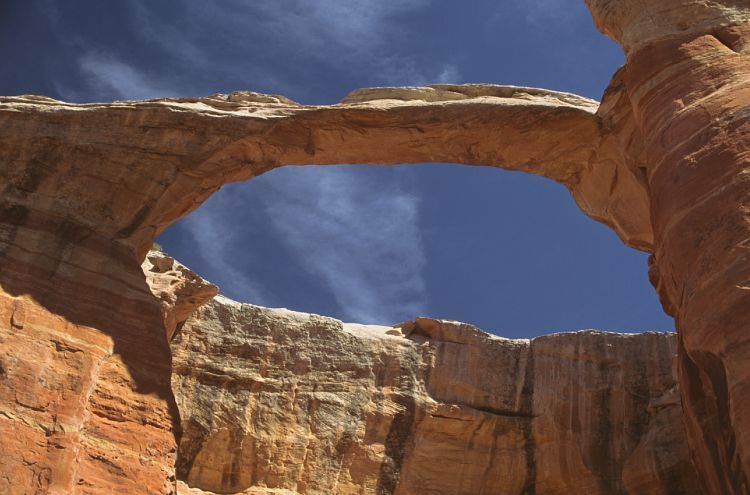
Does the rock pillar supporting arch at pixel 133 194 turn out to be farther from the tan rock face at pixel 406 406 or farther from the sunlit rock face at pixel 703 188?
the tan rock face at pixel 406 406

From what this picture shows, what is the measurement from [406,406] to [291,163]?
23.1ft

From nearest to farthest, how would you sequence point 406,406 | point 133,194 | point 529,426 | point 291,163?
point 133,194, point 291,163, point 529,426, point 406,406

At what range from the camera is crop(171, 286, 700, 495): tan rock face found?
69.3 ft

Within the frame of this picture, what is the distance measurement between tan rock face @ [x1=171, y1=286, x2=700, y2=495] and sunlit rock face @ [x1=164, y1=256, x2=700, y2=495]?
0.09 ft

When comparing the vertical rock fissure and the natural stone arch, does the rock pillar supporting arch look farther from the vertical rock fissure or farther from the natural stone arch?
the vertical rock fissure

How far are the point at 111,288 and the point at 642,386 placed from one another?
40.8 ft

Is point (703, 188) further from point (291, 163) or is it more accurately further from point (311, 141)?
point (291, 163)

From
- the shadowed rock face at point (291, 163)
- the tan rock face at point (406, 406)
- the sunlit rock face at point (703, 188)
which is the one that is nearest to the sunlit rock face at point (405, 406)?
the tan rock face at point (406, 406)

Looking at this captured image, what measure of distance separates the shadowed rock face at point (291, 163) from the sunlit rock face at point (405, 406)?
278 centimetres

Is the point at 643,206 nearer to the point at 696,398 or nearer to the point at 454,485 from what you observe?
the point at 696,398

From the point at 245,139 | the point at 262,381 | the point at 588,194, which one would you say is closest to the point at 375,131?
the point at 245,139

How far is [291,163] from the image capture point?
1850 cm

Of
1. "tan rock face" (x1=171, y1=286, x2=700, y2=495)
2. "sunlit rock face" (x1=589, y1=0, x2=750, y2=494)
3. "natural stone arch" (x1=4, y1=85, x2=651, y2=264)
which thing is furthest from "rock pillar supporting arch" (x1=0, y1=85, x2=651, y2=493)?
"tan rock face" (x1=171, y1=286, x2=700, y2=495)

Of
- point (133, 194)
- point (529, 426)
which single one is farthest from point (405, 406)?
point (133, 194)
